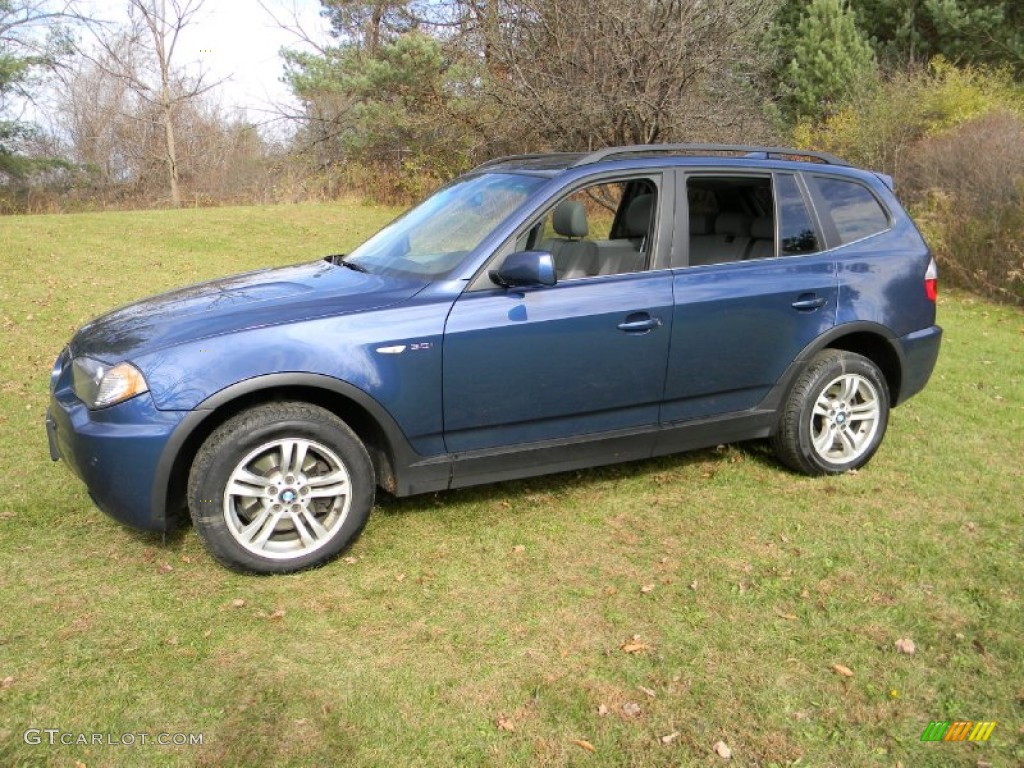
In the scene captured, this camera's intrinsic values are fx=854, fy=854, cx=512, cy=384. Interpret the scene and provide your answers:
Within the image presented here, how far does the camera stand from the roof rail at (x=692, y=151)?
4.48 m

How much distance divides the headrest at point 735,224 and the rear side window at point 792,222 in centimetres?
18

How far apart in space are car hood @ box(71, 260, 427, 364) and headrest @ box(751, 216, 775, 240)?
6.63 ft

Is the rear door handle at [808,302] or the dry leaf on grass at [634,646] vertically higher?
the rear door handle at [808,302]

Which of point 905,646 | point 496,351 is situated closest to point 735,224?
point 496,351

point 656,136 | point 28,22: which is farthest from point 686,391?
point 28,22

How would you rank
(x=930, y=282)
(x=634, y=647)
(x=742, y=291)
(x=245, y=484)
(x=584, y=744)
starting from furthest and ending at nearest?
(x=930, y=282) < (x=742, y=291) < (x=245, y=484) < (x=634, y=647) < (x=584, y=744)

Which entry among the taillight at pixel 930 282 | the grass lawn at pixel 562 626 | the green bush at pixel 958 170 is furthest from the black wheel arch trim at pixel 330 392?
the green bush at pixel 958 170

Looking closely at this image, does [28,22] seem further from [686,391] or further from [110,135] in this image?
[686,391]

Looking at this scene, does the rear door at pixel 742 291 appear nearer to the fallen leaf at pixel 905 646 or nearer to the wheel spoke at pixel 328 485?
the fallen leaf at pixel 905 646

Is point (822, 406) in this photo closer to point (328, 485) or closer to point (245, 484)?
point (328, 485)

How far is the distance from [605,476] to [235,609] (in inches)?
89.6

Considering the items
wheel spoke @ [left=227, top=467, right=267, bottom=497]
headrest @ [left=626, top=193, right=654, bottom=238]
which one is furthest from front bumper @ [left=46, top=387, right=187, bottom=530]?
headrest @ [left=626, top=193, right=654, bottom=238]

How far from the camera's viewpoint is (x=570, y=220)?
443 centimetres

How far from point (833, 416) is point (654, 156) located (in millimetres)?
1834
